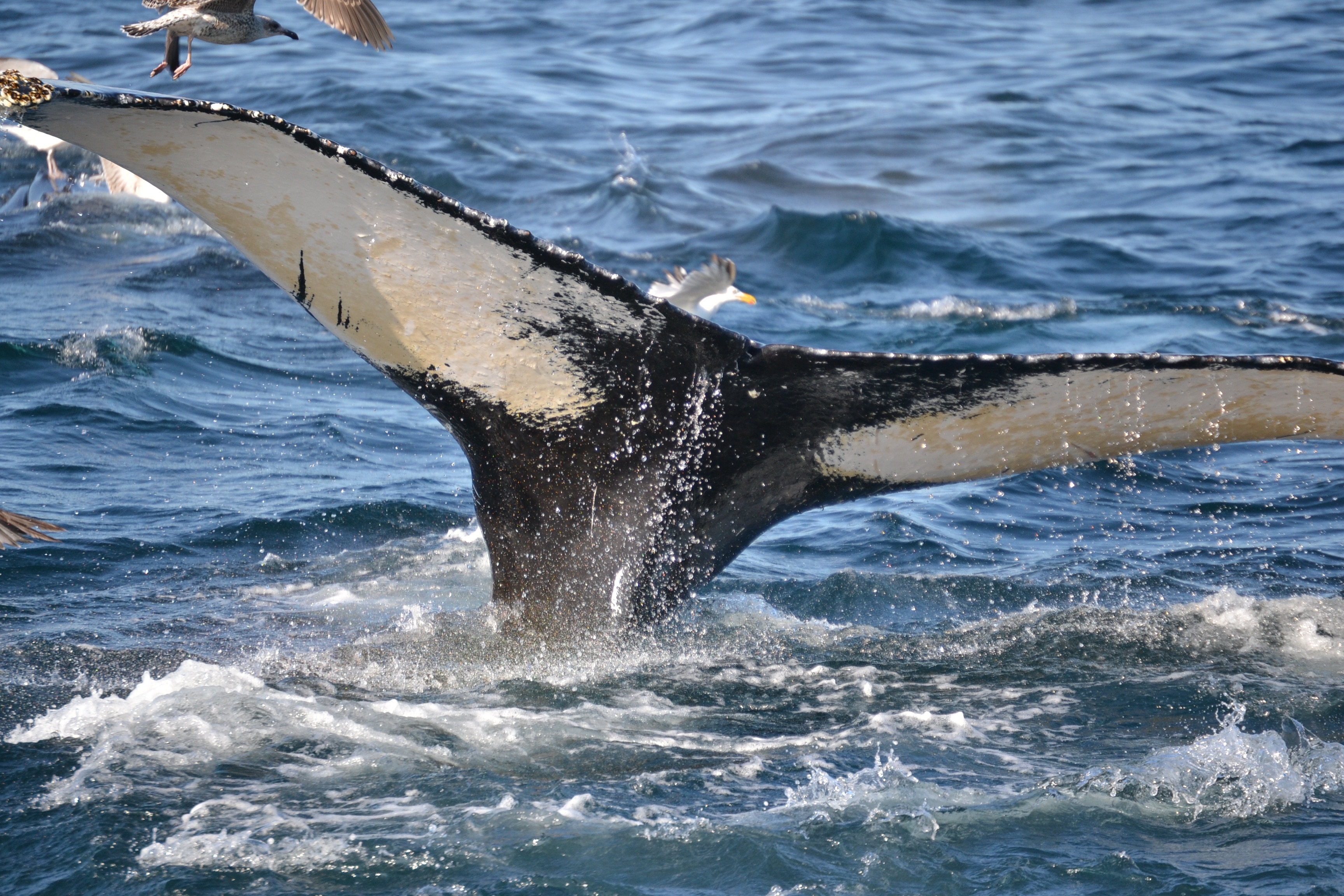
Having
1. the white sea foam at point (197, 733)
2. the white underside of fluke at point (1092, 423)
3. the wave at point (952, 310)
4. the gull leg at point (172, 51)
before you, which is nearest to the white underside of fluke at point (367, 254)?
the white underside of fluke at point (1092, 423)

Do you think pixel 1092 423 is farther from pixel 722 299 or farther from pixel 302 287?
pixel 722 299

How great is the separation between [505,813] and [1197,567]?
3.58 meters

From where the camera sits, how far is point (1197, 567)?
5660mm

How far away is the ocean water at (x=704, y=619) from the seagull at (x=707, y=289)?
2.87 ft

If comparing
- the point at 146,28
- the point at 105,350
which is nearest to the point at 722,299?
the point at 105,350

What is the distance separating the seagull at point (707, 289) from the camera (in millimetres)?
9094

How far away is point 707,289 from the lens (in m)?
9.27

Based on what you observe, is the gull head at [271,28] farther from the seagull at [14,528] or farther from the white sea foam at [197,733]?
the white sea foam at [197,733]

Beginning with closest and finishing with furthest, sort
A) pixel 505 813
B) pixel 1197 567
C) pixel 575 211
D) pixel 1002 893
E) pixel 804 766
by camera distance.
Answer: pixel 1002 893
pixel 505 813
pixel 804 766
pixel 1197 567
pixel 575 211

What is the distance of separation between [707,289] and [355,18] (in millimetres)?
2978

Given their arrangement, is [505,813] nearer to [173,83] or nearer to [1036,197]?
[1036,197]

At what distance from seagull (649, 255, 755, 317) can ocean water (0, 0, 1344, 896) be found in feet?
2.87

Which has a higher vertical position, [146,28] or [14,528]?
[146,28]

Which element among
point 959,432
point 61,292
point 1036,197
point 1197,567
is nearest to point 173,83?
point 61,292
